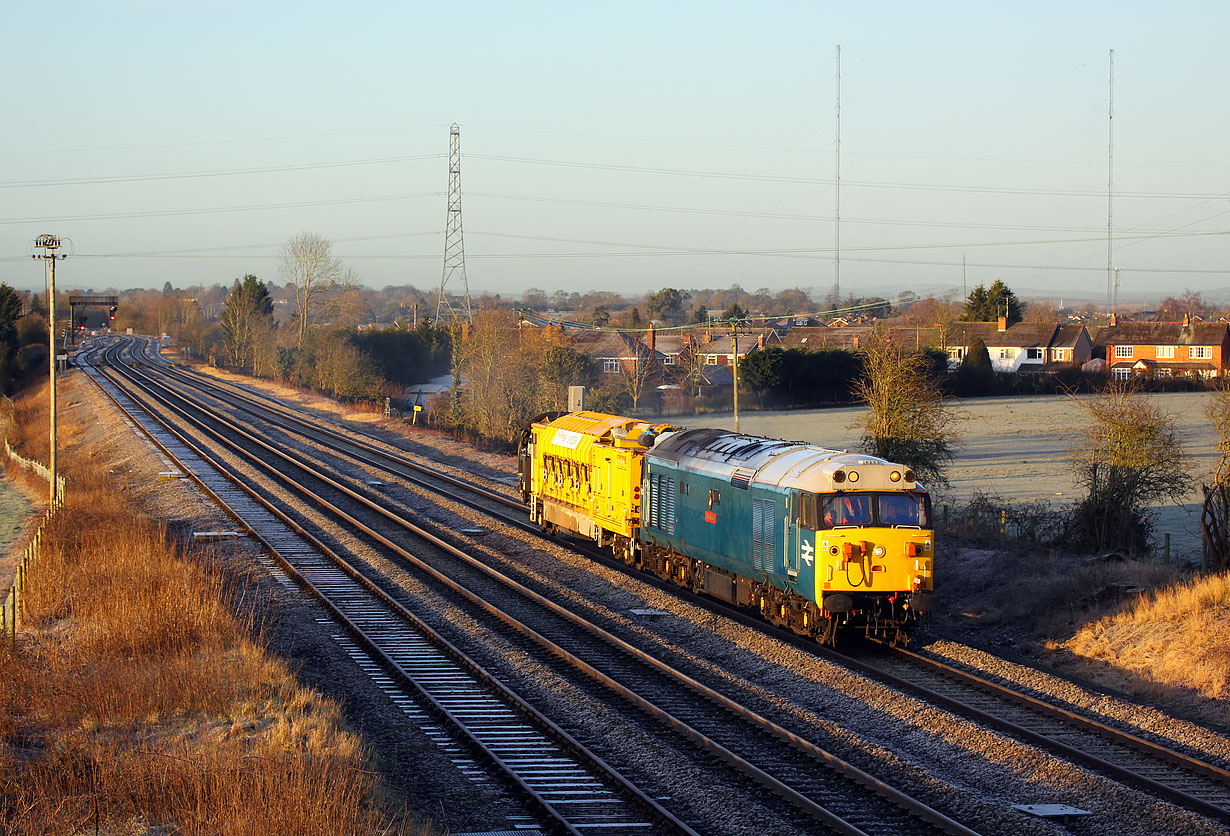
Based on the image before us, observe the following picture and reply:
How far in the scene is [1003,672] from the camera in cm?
1634

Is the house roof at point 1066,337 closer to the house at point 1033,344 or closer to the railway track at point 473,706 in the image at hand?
the house at point 1033,344

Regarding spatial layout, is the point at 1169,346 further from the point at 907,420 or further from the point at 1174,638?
the point at 1174,638

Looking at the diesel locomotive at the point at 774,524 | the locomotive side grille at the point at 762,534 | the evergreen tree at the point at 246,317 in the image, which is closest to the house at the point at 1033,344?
the evergreen tree at the point at 246,317

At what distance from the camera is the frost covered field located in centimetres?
3444

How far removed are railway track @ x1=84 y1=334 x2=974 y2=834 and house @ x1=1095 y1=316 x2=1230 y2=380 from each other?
3385 inches

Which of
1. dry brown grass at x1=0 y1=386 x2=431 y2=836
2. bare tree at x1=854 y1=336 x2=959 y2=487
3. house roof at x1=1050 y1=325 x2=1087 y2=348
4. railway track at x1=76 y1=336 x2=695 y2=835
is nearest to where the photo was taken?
dry brown grass at x1=0 y1=386 x2=431 y2=836

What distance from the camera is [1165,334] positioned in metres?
102

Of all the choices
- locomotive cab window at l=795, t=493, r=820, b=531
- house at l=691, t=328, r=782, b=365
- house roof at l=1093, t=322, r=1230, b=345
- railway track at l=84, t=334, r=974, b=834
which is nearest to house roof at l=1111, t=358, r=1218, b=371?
house roof at l=1093, t=322, r=1230, b=345

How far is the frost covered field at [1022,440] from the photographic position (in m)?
34.4

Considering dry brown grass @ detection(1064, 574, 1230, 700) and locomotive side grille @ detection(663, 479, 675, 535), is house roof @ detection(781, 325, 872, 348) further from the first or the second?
dry brown grass @ detection(1064, 574, 1230, 700)

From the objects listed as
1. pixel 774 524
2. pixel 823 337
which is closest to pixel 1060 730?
pixel 774 524

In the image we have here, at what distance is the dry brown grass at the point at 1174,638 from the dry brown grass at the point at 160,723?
11560mm

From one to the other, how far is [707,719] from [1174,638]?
26.3 feet

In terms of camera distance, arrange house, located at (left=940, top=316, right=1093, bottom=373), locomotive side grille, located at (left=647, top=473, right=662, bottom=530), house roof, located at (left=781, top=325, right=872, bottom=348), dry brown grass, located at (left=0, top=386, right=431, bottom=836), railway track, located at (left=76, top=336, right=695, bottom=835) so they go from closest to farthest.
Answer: dry brown grass, located at (left=0, top=386, right=431, bottom=836) < railway track, located at (left=76, top=336, right=695, bottom=835) < locomotive side grille, located at (left=647, top=473, right=662, bottom=530) < house roof, located at (left=781, top=325, right=872, bottom=348) < house, located at (left=940, top=316, right=1093, bottom=373)
